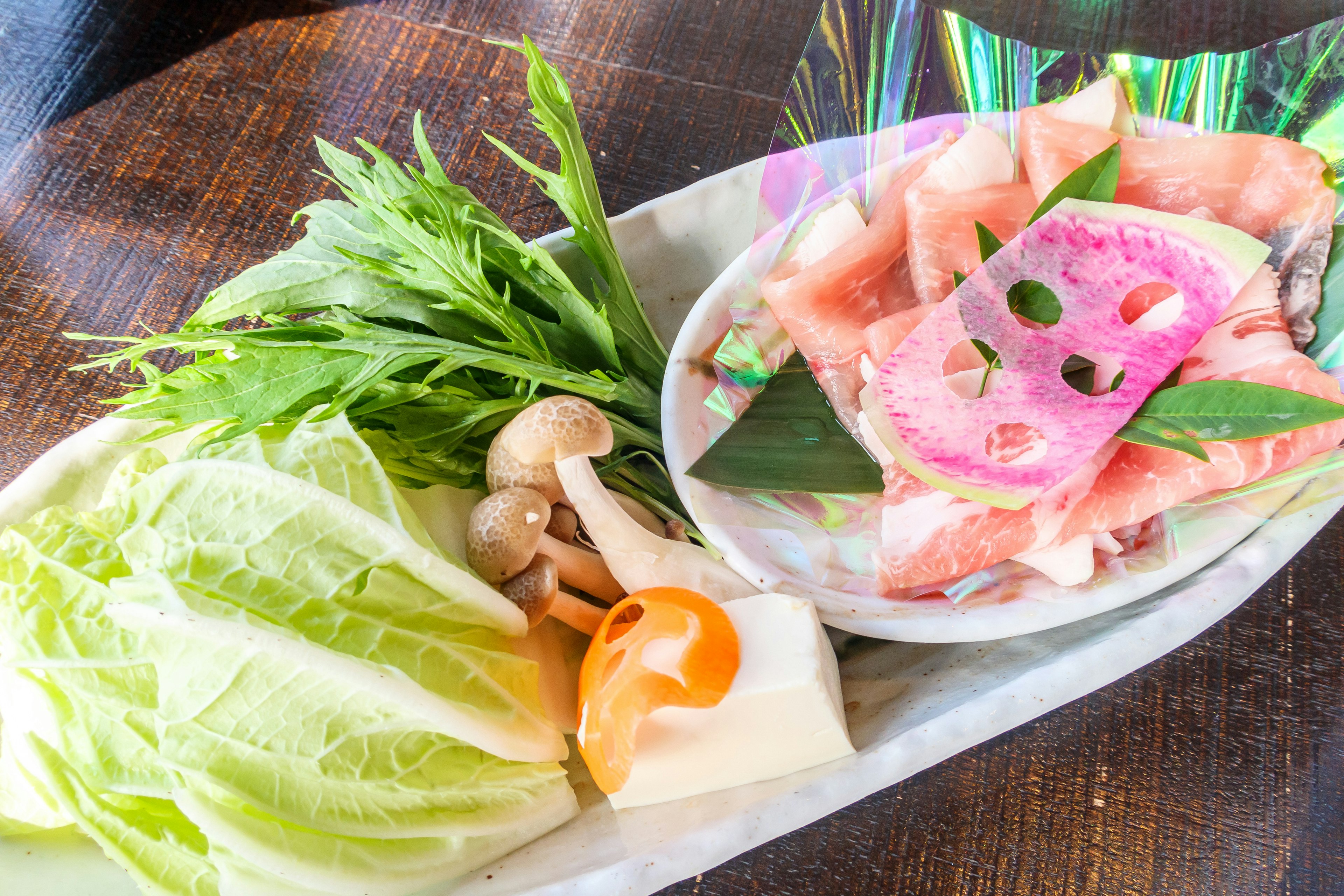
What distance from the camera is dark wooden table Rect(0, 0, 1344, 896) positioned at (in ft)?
3.75

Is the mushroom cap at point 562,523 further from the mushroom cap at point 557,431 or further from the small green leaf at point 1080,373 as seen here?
the small green leaf at point 1080,373

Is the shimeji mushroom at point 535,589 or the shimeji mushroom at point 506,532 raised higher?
the shimeji mushroom at point 506,532

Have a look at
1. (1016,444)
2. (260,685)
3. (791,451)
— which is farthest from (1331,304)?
(260,685)

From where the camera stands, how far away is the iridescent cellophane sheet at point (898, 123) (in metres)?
1.11

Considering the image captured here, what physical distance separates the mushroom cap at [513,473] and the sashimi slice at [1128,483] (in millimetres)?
466

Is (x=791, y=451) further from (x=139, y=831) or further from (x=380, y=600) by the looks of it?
(x=139, y=831)

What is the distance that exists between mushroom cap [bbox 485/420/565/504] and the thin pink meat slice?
1.88ft

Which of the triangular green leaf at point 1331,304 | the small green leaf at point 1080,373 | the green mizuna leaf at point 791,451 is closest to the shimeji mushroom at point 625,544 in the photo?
the green mizuna leaf at point 791,451

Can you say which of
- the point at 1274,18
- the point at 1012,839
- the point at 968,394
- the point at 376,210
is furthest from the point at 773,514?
the point at 1274,18

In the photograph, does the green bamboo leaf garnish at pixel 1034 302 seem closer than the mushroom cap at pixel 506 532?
Yes

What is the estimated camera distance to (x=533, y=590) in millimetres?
1120

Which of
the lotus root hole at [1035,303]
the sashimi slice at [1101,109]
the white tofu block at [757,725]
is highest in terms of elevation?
the sashimi slice at [1101,109]

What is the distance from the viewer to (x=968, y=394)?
3.33 feet

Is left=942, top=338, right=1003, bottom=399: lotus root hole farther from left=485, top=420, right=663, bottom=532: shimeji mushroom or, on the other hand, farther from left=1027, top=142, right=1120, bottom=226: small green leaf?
left=485, top=420, right=663, bottom=532: shimeji mushroom
